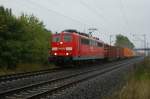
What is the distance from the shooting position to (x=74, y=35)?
28.8 m

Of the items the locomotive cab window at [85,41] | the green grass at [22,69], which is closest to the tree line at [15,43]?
the green grass at [22,69]

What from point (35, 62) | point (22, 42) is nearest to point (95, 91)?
point (22, 42)

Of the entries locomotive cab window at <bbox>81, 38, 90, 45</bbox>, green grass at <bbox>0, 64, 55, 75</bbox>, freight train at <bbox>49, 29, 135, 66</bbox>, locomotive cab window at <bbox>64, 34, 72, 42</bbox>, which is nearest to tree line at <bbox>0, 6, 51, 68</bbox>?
green grass at <bbox>0, 64, 55, 75</bbox>

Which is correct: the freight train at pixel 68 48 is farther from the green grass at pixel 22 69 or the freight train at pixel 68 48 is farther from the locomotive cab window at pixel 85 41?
the green grass at pixel 22 69

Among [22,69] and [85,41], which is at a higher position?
[85,41]

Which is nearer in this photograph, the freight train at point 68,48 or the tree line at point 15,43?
the tree line at point 15,43

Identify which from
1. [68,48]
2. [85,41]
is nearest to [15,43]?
[68,48]

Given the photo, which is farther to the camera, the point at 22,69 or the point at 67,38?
the point at 67,38

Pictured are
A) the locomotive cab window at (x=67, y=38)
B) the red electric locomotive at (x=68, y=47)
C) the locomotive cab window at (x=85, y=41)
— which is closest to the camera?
the red electric locomotive at (x=68, y=47)

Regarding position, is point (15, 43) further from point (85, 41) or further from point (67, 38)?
point (85, 41)

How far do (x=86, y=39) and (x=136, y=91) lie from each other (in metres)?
20.6

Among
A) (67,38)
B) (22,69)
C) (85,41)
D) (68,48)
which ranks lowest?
(22,69)

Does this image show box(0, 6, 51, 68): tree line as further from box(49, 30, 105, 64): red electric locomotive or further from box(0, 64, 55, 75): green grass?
box(49, 30, 105, 64): red electric locomotive

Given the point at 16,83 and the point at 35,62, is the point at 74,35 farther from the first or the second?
the point at 16,83
